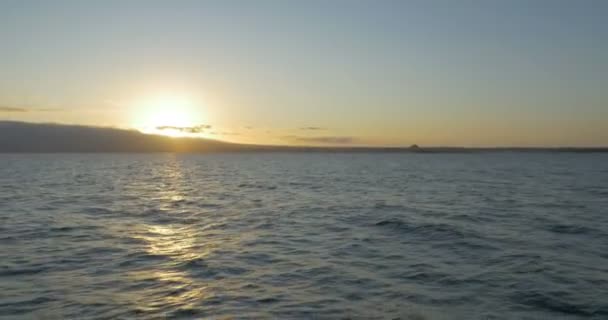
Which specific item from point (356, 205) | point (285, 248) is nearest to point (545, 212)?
point (356, 205)

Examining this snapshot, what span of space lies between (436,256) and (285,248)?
6.39 meters

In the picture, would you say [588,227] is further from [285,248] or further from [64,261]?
[64,261]

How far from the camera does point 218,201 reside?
41.5 meters

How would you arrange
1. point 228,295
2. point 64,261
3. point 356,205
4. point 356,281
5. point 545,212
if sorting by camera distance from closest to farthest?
1. point 228,295
2. point 356,281
3. point 64,261
4. point 545,212
5. point 356,205

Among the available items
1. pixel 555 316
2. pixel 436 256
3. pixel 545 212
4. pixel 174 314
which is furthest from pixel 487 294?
pixel 545 212

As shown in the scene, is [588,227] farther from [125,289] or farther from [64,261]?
[64,261]

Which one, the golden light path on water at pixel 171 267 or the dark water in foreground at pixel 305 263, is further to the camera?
the golden light path on water at pixel 171 267

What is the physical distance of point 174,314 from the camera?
1227 cm

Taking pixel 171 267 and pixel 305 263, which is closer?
pixel 171 267

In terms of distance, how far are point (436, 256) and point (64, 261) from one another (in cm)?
1455

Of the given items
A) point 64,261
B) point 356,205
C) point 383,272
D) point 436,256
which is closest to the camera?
point 383,272

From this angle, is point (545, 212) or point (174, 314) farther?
point (545, 212)

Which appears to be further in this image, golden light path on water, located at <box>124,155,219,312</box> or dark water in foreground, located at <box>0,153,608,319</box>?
golden light path on water, located at <box>124,155,219,312</box>

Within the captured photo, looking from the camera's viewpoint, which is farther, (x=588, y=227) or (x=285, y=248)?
(x=588, y=227)
